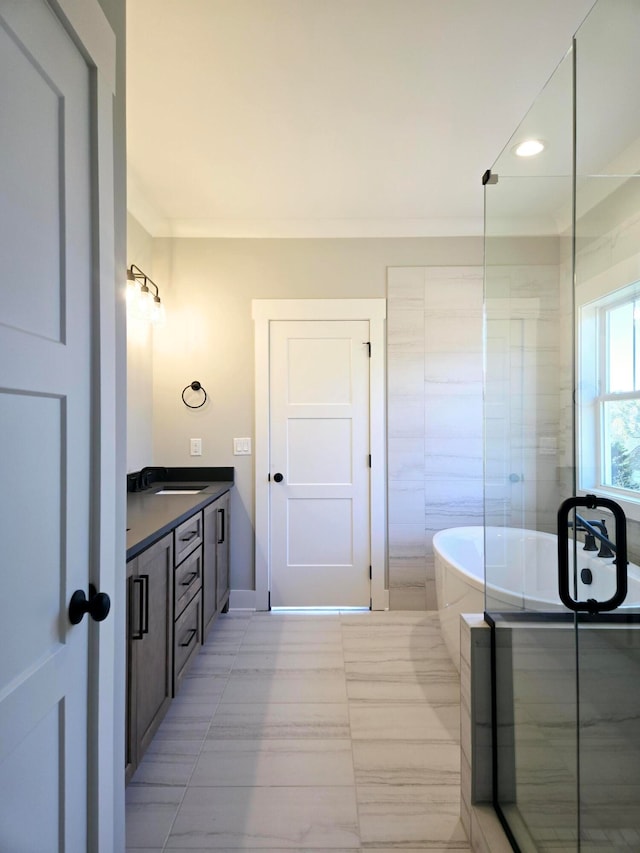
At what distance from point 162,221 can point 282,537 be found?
2.35 m

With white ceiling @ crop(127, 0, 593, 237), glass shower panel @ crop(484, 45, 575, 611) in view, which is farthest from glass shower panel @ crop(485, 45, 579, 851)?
white ceiling @ crop(127, 0, 593, 237)

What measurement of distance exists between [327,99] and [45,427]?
1.88 m

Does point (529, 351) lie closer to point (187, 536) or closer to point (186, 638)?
point (187, 536)

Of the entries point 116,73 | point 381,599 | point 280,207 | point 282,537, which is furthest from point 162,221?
point 381,599

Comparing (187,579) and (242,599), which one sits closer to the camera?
(187,579)

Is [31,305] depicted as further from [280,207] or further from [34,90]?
[280,207]

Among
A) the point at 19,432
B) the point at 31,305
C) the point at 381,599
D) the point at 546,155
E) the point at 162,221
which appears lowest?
the point at 381,599

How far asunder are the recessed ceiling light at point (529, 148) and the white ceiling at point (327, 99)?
598 millimetres

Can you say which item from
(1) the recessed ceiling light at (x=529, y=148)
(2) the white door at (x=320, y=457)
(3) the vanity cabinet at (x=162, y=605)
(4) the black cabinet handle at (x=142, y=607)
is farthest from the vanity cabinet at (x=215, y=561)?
(1) the recessed ceiling light at (x=529, y=148)

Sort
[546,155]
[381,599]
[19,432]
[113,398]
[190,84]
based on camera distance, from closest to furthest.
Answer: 1. [19,432]
2. [113,398]
3. [546,155]
4. [190,84]
5. [381,599]

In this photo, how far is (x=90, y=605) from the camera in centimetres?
93

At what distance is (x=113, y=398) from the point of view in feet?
3.50

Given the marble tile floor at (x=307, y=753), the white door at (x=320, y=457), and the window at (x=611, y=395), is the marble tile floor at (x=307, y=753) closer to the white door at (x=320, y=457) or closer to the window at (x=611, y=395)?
the white door at (x=320, y=457)

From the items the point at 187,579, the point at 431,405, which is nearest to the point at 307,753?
the point at 187,579
